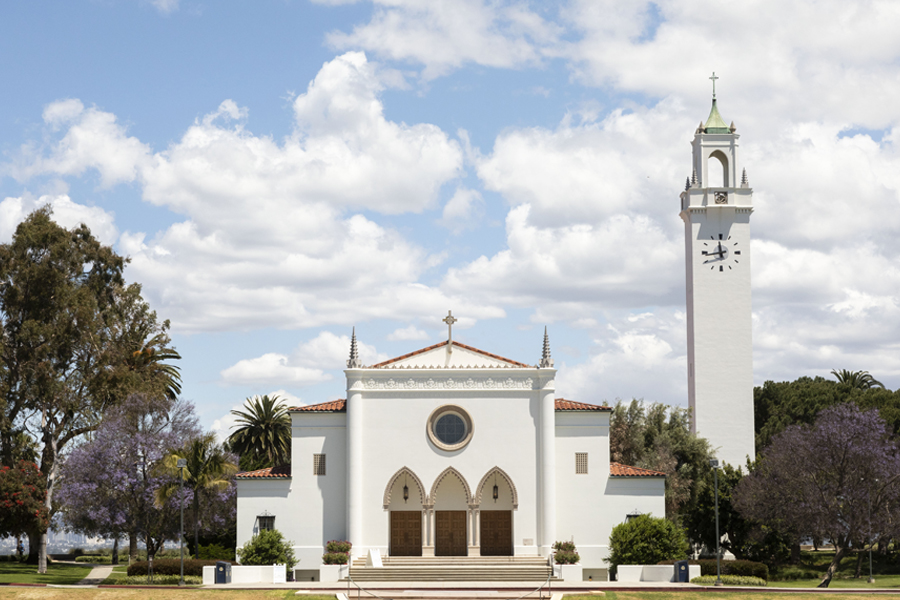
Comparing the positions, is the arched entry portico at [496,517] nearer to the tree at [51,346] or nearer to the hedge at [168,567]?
the hedge at [168,567]

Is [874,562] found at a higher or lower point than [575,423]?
lower

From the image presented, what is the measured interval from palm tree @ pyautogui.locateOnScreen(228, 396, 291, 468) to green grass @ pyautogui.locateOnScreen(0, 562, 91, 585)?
12596 millimetres

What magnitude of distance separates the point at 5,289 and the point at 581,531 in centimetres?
3163

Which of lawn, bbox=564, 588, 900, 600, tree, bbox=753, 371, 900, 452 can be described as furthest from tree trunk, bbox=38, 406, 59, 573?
tree, bbox=753, 371, 900, 452

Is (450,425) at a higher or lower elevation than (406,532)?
higher

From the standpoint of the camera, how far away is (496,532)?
42875 millimetres

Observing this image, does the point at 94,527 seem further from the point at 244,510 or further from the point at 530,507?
the point at 530,507

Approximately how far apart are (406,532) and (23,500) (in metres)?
19.2

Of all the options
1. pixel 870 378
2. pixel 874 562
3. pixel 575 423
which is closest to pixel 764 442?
pixel 874 562

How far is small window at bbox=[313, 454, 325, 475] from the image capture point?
4322 centimetres

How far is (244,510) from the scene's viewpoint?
140 feet

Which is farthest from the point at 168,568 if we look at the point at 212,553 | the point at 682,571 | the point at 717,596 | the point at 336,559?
the point at 717,596

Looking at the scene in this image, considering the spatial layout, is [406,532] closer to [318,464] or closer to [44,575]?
[318,464]

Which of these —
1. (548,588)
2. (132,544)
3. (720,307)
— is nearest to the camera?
(548,588)
